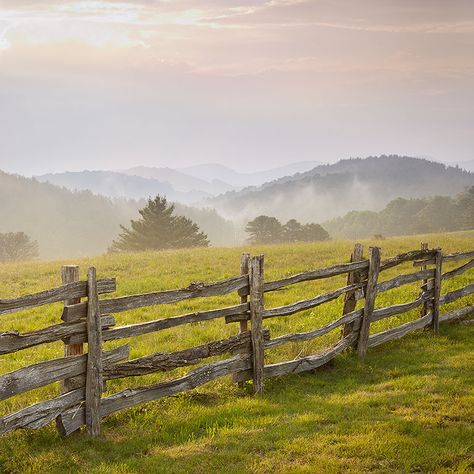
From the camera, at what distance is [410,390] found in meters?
8.26

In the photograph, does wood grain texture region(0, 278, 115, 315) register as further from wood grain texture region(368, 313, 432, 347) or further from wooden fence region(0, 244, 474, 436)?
Answer: wood grain texture region(368, 313, 432, 347)

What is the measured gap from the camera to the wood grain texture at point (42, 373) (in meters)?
5.99

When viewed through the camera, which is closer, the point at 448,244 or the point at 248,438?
the point at 248,438

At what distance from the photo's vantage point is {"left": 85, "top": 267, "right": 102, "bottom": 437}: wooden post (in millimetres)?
6676

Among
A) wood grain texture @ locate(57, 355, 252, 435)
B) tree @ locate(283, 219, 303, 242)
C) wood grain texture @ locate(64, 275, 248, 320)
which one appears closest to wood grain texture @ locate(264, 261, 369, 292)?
wood grain texture @ locate(64, 275, 248, 320)

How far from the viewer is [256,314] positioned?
8516mm

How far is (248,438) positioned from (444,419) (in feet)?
8.79

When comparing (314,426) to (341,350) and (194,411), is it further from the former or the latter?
(341,350)

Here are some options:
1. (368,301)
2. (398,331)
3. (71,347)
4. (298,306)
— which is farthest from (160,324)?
(398,331)

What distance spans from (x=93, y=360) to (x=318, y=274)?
4460mm

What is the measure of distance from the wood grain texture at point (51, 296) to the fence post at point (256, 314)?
94.4 inches

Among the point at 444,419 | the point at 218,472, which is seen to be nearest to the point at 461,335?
the point at 444,419

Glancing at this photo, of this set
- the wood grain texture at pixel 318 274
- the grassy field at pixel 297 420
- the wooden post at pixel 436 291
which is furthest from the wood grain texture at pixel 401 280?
the grassy field at pixel 297 420

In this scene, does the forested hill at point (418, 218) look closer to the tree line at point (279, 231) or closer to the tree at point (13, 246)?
the tree line at point (279, 231)
